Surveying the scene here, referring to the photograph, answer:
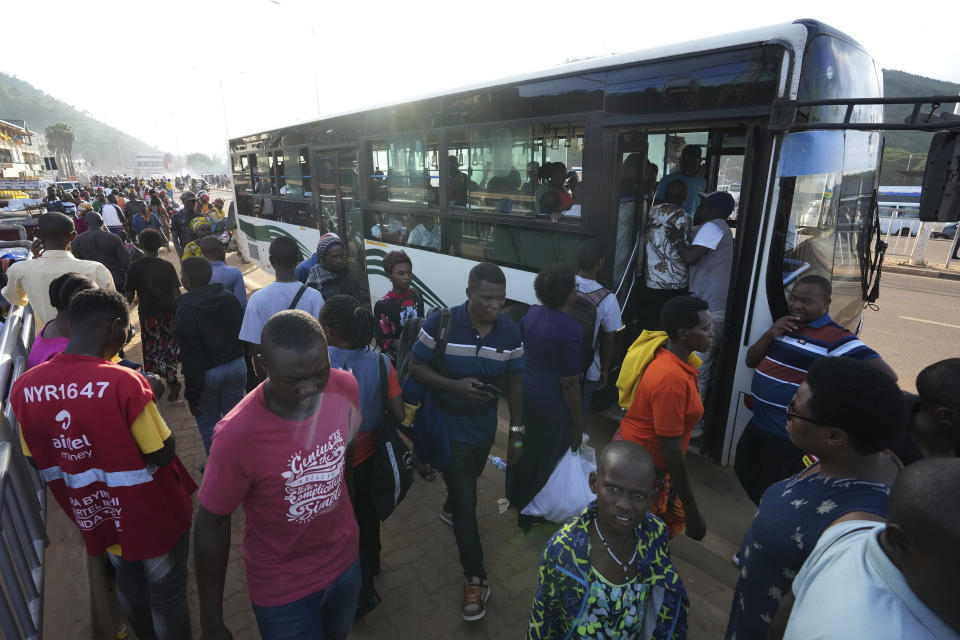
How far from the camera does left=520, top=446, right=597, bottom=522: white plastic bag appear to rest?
317cm

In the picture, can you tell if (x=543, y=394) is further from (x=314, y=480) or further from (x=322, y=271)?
(x=322, y=271)

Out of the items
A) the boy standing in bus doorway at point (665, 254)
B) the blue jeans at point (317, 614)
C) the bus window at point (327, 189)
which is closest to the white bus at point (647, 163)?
the boy standing in bus doorway at point (665, 254)

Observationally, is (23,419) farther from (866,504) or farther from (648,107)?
(648,107)

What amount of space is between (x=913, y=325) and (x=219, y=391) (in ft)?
35.1

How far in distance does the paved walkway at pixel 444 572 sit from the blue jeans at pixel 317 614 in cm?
83

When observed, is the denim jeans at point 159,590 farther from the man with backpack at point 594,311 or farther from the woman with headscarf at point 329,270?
the man with backpack at point 594,311

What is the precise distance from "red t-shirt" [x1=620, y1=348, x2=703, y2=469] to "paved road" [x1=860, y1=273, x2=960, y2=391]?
5.37 meters

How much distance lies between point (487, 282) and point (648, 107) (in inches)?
86.8

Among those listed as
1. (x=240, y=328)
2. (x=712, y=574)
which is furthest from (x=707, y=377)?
(x=240, y=328)

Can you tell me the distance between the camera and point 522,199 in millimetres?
4941

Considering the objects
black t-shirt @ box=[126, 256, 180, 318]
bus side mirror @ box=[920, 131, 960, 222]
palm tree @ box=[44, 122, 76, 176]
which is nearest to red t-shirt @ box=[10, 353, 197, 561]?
black t-shirt @ box=[126, 256, 180, 318]

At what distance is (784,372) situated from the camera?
2836mm

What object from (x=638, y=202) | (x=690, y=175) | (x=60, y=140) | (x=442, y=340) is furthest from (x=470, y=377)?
(x=60, y=140)

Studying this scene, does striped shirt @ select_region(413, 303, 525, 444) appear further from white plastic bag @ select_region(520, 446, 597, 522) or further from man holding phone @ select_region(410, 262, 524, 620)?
white plastic bag @ select_region(520, 446, 597, 522)
